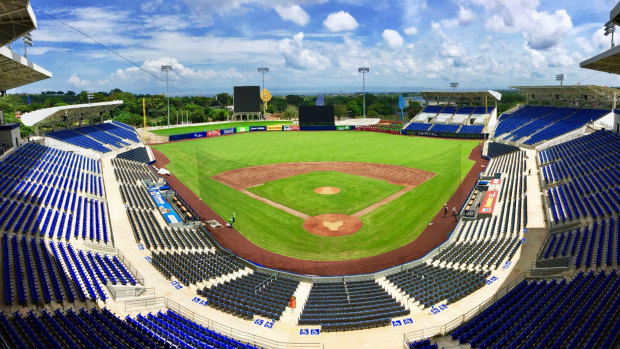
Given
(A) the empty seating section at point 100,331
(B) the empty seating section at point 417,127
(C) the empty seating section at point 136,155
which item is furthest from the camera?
(B) the empty seating section at point 417,127

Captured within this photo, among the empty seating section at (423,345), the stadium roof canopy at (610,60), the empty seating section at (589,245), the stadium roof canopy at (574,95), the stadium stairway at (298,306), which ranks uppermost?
the stadium roof canopy at (574,95)

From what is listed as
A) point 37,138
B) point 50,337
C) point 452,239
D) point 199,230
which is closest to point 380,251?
point 452,239

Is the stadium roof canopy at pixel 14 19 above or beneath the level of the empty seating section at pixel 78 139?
above

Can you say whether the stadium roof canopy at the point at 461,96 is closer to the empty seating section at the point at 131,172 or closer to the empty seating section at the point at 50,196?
the empty seating section at the point at 131,172

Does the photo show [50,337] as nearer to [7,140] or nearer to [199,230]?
[199,230]

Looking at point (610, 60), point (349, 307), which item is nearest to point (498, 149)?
point (610, 60)

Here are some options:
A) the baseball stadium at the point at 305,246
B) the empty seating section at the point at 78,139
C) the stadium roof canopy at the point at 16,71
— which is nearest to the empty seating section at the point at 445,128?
the baseball stadium at the point at 305,246

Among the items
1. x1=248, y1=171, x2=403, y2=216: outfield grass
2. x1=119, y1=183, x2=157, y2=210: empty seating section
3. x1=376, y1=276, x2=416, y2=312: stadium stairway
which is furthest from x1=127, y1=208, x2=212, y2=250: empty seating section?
x1=376, y1=276, x2=416, y2=312: stadium stairway
